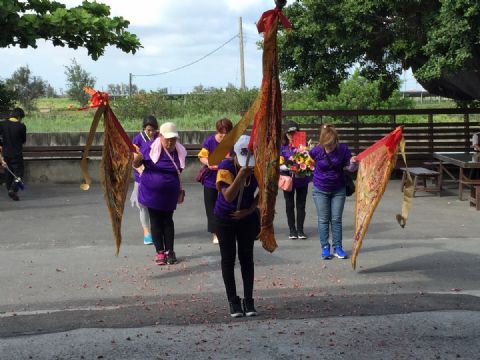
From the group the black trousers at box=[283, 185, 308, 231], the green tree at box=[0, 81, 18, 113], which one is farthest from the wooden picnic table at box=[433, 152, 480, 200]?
the green tree at box=[0, 81, 18, 113]

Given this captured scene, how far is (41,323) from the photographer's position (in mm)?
6305

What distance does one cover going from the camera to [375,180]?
24.5ft

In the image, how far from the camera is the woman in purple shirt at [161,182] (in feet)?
27.4

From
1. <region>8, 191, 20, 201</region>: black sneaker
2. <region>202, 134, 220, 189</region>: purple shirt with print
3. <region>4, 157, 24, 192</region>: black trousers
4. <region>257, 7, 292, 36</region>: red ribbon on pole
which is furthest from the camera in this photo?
<region>4, 157, 24, 192</region>: black trousers

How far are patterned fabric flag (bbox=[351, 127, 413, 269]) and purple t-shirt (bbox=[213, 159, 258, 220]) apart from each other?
1542 mm

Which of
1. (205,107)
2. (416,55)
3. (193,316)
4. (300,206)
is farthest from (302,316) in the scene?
(205,107)

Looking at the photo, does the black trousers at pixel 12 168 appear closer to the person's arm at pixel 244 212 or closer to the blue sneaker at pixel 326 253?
the blue sneaker at pixel 326 253

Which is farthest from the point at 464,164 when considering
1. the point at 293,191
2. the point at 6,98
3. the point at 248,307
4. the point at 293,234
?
the point at 6,98

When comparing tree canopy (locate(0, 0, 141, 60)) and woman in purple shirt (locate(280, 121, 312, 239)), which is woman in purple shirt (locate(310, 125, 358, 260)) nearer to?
woman in purple shirt (locate(280, 121, 312, 239))

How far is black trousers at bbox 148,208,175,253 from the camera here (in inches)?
338

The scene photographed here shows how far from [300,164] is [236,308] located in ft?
12.2

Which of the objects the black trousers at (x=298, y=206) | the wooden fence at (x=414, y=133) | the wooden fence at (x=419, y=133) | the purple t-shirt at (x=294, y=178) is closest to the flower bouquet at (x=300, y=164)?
the purple t-shirt at (x=294, y=178)

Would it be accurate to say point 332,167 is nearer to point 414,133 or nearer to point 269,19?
point 269,19

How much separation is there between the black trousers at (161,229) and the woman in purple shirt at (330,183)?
180 cm
